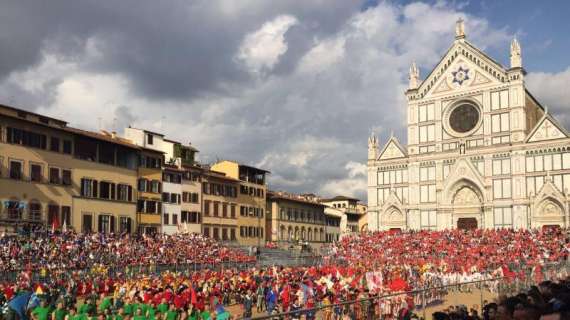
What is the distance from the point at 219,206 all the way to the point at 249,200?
646 centimetres

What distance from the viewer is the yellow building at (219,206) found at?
63.2 metres

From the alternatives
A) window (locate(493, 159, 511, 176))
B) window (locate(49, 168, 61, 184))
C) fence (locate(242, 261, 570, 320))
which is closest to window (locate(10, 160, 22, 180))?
window (locate(49, 168, 61, 184))

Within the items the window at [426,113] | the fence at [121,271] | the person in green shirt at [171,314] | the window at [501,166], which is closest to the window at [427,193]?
the window at [501,166]

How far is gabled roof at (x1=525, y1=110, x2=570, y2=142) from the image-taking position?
187 ft

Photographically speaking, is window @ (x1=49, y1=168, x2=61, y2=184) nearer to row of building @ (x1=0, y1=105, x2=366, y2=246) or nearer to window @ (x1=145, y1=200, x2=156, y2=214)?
row of building @ (x1=0, y1=105, x2=366, y2=246)

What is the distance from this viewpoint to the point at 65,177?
45.3 m

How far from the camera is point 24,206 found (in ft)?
135

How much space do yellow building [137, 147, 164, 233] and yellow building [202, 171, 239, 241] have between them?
727 centimetres

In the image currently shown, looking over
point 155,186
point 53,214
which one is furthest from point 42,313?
point 155,186

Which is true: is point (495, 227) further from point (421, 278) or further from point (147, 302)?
point (147, 302)

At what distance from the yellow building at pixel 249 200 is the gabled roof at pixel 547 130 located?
32001 mm

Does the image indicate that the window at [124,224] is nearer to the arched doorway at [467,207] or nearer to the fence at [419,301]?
the fence at [419,301]

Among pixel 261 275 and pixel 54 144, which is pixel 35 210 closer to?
pixel 54 144

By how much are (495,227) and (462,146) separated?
30.7 feet
